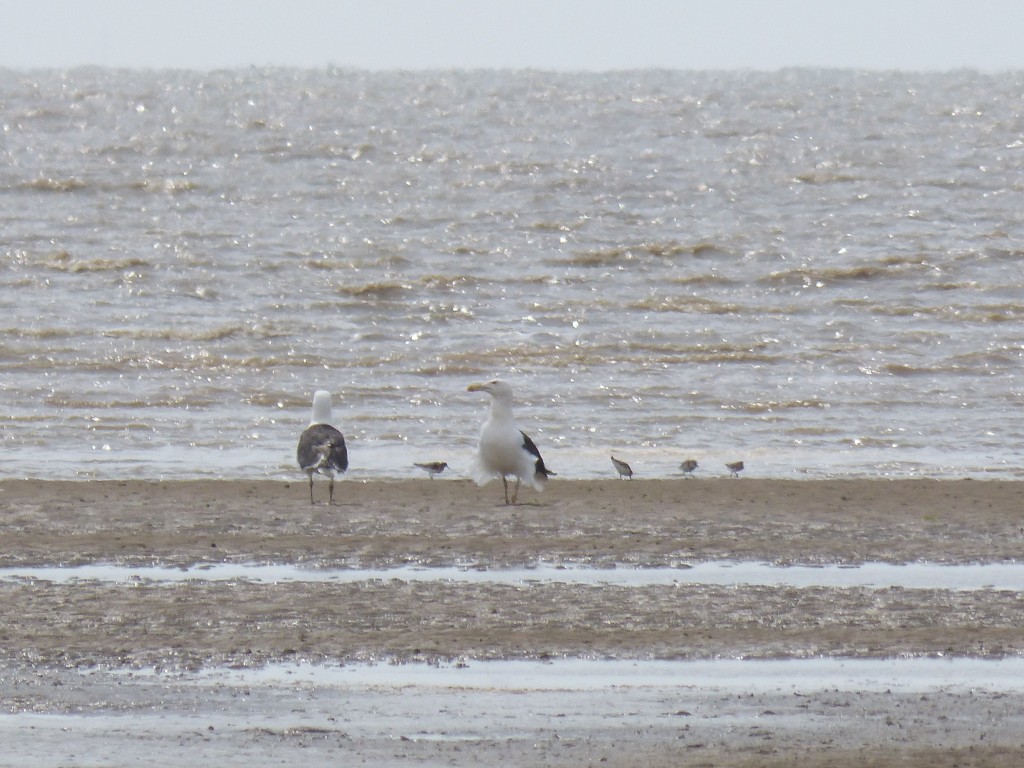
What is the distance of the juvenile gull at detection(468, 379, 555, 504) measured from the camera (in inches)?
468

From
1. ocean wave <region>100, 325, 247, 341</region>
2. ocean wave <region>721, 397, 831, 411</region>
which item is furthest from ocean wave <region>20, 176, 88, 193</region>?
ocean wave <region>721, 397, 831, 411</region>

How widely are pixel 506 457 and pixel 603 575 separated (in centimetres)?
282

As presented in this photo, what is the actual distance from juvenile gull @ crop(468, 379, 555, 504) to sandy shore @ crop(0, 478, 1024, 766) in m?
0.18

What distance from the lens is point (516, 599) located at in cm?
844

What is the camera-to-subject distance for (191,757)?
574 cm

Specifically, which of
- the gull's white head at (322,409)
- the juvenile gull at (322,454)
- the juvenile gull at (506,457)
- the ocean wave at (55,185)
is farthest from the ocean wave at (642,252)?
the juvenile gull at (506,457)

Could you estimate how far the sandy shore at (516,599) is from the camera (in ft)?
20.3

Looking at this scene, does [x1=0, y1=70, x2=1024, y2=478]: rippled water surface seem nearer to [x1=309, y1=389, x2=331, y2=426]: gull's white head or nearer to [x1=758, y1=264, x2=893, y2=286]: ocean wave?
[x1=758, y1=264, x2=893, y2=286]: ocean wave

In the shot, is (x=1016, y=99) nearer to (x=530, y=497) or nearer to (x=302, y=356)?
(x=302, y=356)

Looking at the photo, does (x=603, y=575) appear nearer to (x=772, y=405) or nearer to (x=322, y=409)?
(x=322, y=409)

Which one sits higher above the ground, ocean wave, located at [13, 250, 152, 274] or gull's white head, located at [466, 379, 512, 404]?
ocean wave, located at [13, 250, 152, 274]

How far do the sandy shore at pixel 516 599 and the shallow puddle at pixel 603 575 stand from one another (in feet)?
0.49

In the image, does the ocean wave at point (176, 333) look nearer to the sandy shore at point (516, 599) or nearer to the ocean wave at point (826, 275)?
the ocean wave at point (826, 275)

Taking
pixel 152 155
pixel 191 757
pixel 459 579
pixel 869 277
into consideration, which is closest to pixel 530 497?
pixel 459 579
